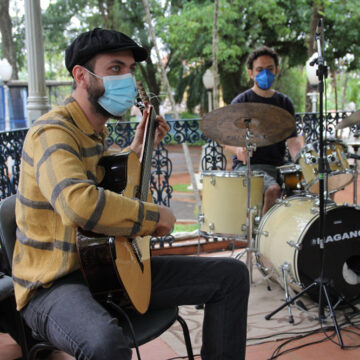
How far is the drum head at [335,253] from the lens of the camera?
316 cm

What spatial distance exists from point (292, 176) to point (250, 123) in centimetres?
67

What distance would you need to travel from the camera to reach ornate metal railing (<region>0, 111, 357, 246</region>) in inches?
140

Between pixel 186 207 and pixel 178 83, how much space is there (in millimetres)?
13454

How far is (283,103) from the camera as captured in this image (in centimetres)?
422

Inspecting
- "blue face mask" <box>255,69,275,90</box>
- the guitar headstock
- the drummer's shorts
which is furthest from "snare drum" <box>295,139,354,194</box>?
the guitar headstock

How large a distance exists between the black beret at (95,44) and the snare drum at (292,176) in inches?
81.1

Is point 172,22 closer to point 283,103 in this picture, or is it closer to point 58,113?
point 283,103

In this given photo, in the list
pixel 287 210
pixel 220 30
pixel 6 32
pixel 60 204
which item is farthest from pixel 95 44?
pixel 6 32

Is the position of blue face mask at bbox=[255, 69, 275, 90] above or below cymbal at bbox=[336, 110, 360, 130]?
above

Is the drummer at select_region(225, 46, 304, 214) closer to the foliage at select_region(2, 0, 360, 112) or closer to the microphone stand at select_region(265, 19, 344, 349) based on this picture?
the microphone stand at select_region(265, 19, 344, 349)

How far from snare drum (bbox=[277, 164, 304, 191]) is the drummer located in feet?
0.46

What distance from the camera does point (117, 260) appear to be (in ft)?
5.41

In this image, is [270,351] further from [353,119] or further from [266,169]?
[266,169]

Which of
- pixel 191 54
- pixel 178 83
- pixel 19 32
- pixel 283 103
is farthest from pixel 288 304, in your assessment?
pixel 19 32
